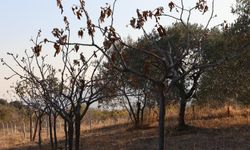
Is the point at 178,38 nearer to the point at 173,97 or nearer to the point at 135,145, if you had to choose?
the point at 173,97

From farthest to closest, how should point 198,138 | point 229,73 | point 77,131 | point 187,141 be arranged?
point 229,73 → point 198,138 → point 187,141 → point 77,131

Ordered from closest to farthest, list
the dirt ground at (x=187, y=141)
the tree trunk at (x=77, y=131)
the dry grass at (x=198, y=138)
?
the tree trunk at (x=77, y=131), the dirt ground at (x=187, y=141), the dry grass at (x=198, y=138)

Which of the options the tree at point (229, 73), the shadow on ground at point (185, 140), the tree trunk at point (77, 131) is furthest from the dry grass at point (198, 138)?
the tree trunk at point (77, 131)

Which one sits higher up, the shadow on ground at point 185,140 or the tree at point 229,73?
the tree at point 229,73

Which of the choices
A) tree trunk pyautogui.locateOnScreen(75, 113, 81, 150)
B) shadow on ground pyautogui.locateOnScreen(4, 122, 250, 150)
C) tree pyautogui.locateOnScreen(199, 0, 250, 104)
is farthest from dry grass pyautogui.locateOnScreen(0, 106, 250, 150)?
tree trunk pyautogui.locateOnScreen(75, 113, 81, 150)

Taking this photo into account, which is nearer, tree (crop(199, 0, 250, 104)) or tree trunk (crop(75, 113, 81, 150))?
tree trunk (crop(75, 113, 81, 150))

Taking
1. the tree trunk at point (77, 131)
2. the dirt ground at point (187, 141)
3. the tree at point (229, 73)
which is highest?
the tree at point (229, 73)

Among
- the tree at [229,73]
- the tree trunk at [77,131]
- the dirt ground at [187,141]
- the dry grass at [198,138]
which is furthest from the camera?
the tree at [229,73]

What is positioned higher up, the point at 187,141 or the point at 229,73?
the point at 229,73

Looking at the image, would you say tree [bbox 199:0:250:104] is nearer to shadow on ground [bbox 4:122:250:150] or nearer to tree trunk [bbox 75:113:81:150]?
shadow on ground [bbox 4:122:250:150]

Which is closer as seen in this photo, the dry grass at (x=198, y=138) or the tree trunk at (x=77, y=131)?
the tree trunk at (x=77, y=131)

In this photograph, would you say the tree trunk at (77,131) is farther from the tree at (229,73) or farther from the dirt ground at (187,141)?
the tree at (229,73)

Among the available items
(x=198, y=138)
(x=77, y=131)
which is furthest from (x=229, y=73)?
(x=77, y=131)

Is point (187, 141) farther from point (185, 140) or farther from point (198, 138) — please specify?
point (198, 138)
